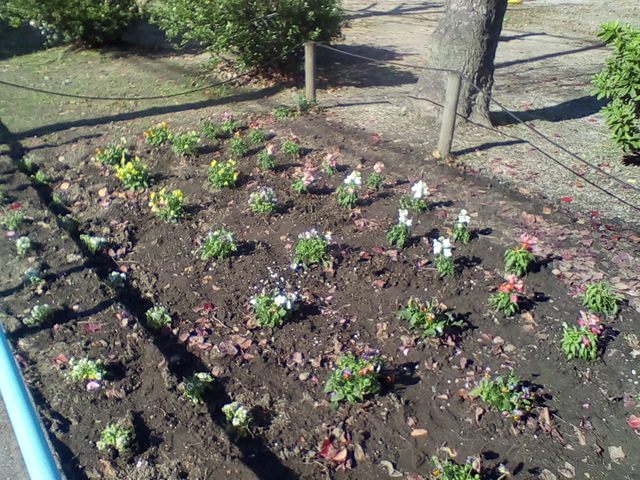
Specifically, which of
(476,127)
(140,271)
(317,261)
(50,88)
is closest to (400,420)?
(317,261)

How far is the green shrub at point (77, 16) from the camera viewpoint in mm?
11242

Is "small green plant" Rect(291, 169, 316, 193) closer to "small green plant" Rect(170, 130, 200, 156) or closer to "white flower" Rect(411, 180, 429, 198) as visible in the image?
"white flower" Rect(411, 180, 429, 198)

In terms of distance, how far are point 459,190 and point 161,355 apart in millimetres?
3633

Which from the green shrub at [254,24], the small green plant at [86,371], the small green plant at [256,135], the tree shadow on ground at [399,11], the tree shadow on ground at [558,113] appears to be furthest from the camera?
the tree shadow on ground at [399,11]

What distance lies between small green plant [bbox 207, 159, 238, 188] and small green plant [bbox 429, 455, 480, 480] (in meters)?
3.86

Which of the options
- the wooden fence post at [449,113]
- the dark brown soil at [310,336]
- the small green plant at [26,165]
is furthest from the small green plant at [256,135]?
the small green plant at [26,165]

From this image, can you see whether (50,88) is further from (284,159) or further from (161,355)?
(161,355)

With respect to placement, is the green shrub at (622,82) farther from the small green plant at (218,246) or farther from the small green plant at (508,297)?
the small green plant at (218,246)

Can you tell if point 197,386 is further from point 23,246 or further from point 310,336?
point 23,246

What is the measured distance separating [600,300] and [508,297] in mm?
687

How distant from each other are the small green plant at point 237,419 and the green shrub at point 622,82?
4.52 metres

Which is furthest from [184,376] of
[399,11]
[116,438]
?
[399,11]

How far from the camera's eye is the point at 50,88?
9969 mm

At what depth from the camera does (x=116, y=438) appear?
3361 millimetres
